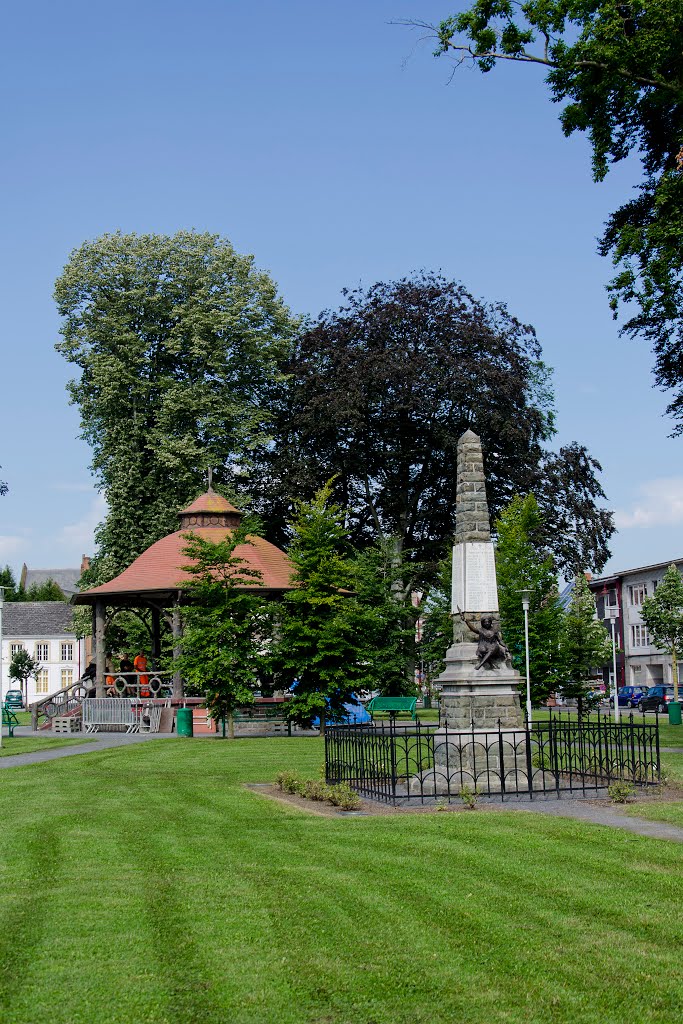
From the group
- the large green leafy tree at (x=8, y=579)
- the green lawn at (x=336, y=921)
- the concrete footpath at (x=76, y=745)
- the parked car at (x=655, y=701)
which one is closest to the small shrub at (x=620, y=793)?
the green lawn at (x=336, y=921)

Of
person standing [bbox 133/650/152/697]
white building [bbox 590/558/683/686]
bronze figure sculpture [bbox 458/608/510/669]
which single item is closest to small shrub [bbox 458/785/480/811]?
bronze figure sculpture [bbox 458/608/510/669]

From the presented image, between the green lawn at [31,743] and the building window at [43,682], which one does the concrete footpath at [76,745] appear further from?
the building window at [43,682]

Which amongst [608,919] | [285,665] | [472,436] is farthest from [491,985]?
[285,665]

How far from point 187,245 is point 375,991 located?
4372 centimetres

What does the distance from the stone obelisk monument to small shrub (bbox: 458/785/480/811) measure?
187 centimetres

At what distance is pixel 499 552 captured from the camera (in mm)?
36000

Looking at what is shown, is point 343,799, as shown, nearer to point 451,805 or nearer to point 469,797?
point 451,805

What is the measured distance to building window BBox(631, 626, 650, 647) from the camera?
7742 centimetres

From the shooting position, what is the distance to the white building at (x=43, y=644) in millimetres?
88125

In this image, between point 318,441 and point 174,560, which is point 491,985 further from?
point 318,441

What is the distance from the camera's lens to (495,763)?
17.3 m

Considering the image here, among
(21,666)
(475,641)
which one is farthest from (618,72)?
(21,666)

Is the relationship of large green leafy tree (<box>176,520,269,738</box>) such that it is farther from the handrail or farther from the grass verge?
the handrail

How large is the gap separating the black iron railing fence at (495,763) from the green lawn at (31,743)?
37.4ft
